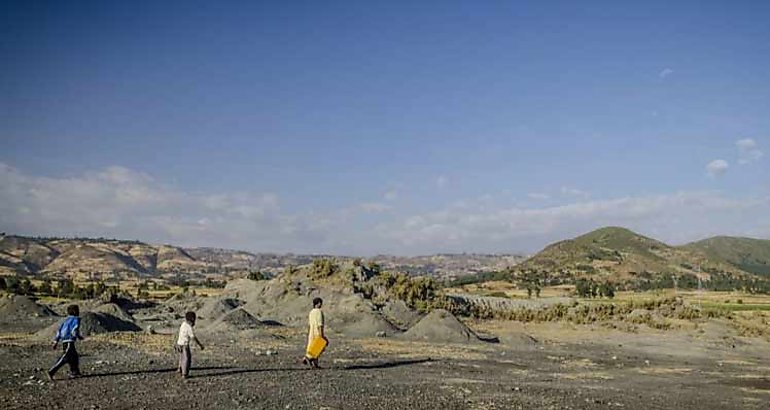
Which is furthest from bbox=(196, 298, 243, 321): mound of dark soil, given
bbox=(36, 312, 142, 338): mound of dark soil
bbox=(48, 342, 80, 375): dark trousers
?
bbox=(48, 342, 80, 375): dark trousers

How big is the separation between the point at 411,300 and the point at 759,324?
86.2 ft

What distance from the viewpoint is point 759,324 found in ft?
166

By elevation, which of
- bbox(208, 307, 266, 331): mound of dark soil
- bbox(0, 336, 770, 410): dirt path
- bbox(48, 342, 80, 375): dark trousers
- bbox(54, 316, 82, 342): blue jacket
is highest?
bbox(54, 316, 82, 342): blue jacket

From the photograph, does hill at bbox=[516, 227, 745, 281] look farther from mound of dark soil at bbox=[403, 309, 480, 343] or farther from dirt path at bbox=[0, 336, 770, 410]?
dirt path at bbox=[0, 336, 770, 410]

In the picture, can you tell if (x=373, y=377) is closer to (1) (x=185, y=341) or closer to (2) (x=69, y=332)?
(1) (x=185, y=341)

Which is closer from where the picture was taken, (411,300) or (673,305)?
(411,300)

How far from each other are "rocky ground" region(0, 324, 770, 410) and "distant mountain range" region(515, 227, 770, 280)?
333 ft

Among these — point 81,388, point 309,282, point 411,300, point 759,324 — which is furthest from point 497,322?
point 81,388

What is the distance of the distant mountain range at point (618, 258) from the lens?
131875 millimetres

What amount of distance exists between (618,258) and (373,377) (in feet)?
419

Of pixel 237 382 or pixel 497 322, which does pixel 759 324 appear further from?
pixel 237 382

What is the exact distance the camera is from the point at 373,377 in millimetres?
20000

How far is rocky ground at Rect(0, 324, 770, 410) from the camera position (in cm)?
1531

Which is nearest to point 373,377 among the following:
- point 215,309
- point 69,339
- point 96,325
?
point 69,339
